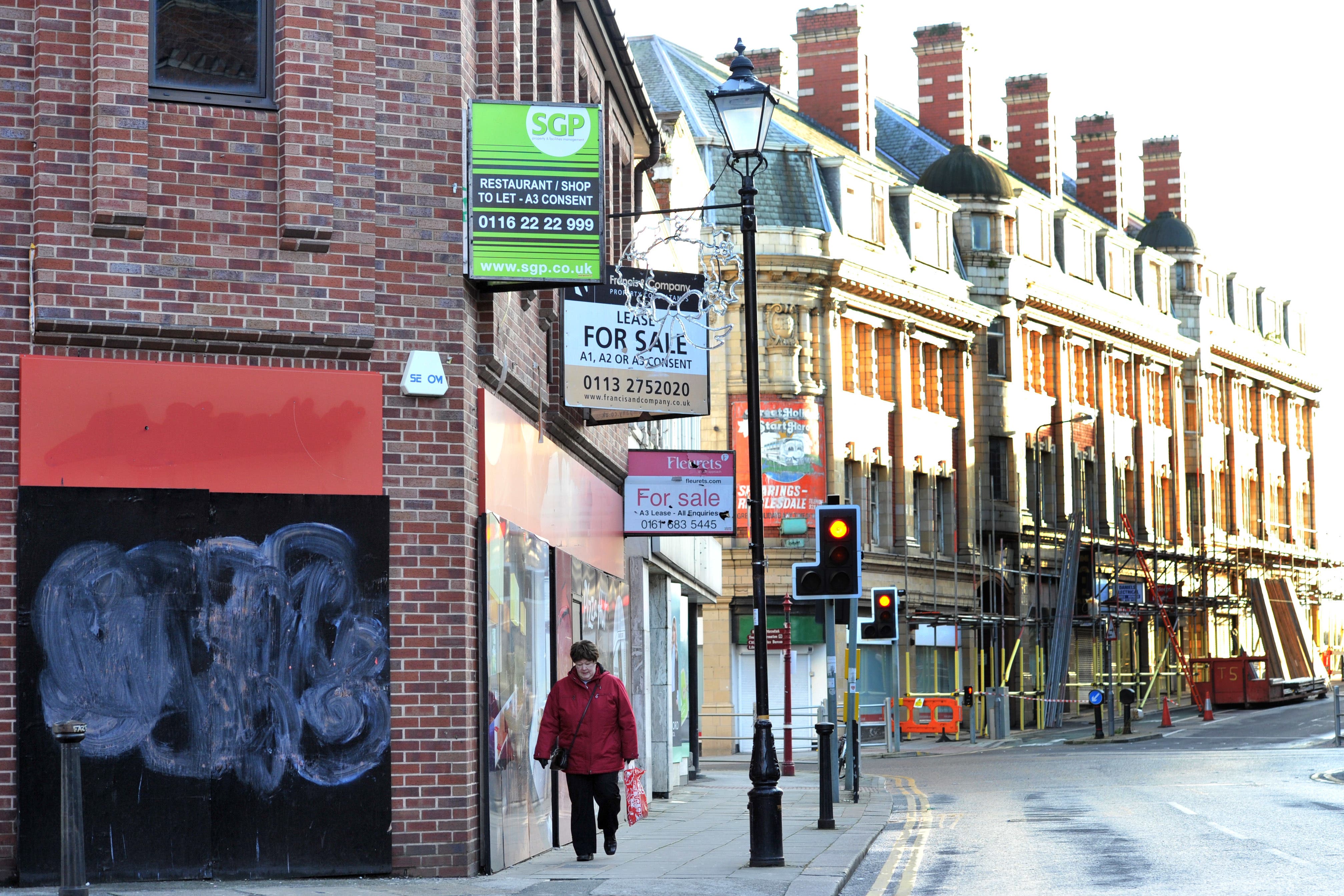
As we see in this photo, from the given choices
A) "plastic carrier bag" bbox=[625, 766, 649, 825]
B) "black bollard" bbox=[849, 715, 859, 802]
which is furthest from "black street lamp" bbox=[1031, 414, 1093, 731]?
"plastic carrier bag" bbox=[625, 766, 649, 825]

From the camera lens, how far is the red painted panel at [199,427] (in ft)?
40.9

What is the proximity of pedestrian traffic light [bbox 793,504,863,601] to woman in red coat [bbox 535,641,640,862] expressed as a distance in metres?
4.43

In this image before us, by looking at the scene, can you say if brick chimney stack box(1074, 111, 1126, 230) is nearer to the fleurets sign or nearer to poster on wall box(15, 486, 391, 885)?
the fleurets sign

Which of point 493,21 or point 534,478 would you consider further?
point 534,478

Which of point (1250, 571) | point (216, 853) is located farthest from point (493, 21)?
point (1250, 571)

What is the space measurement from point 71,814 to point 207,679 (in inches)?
117

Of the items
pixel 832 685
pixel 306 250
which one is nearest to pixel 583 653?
pixel 306 250

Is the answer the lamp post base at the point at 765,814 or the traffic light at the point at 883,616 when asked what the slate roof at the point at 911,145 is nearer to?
the traffic light at the point at 883,616

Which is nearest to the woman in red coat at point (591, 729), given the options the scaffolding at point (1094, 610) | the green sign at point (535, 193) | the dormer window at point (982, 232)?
the green sign at point (535, 193)

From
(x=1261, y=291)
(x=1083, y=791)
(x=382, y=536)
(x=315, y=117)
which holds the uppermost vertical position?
(x=1261, y=291)

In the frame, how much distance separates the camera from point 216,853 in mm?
12539

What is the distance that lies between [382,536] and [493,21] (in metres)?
4.04

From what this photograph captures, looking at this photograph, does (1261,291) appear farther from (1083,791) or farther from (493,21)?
(493,21)

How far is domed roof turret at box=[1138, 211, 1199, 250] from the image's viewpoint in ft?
219
